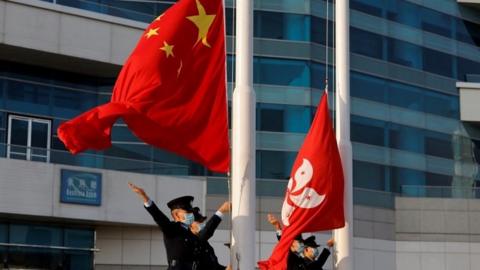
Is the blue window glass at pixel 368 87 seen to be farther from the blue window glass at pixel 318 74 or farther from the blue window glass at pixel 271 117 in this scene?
the blue window glass at pixel 271 117

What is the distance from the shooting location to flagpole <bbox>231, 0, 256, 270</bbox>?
13242 millimetres

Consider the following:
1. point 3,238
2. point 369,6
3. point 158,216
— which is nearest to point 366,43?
point 369,6

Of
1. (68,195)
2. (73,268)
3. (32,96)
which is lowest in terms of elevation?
(73,268)

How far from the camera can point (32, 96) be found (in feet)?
99.1

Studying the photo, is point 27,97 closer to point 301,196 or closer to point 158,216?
point 301,196

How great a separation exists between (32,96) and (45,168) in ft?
11.3

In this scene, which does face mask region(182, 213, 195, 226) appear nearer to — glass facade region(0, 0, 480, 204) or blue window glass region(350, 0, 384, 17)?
glass facade region(0, 0, 480, 204)

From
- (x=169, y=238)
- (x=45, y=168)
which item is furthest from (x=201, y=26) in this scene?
(x=45, y=168)

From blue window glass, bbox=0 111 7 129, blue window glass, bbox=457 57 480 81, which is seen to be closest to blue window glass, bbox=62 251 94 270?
blue window glass, bbox=0 111 7 129

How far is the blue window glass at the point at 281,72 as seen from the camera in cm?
3425

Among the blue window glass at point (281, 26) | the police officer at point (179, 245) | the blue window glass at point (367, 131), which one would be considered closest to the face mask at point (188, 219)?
the police officer at point (179, 245)

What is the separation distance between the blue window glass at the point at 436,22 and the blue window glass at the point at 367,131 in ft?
14.8

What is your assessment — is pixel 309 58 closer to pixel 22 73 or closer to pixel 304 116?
pixel 304 116

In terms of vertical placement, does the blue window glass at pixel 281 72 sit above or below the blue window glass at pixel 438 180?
above
